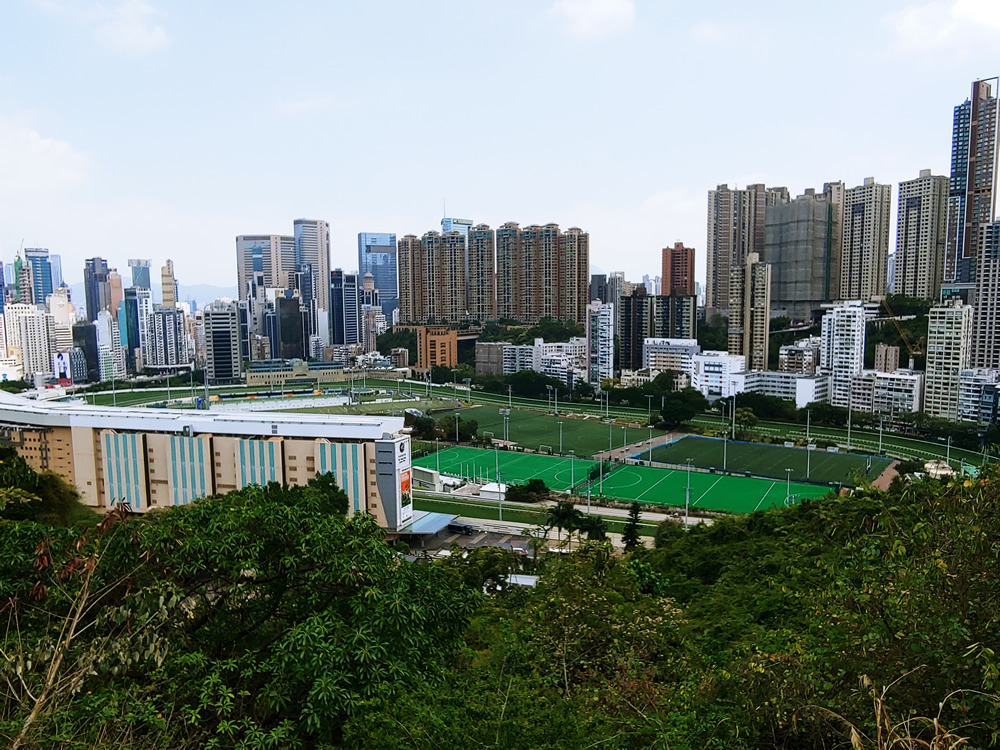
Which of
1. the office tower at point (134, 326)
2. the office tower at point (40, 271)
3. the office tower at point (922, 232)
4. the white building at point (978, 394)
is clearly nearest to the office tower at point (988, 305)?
the white building at point (978, 394)

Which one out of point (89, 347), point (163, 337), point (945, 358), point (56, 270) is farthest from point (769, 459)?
point (56, 270)

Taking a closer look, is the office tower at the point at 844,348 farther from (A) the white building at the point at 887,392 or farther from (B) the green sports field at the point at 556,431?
(B) the green sports field at the point at 556,431

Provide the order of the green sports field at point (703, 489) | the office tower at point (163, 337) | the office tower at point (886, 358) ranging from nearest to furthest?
1. the green sports field at point (703, 489)
2. the office tower at point (886, 358)
3. the office tower at point (163, 337)

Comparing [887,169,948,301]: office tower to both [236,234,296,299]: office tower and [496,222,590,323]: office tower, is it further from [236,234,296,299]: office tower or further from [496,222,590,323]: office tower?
[236,234,296,299]: office tower

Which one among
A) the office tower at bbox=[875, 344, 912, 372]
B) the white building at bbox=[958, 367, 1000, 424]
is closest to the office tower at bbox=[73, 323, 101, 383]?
the office tower at bbox=[875, 344, 912, 372]

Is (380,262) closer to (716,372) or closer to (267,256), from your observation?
(267,256)
